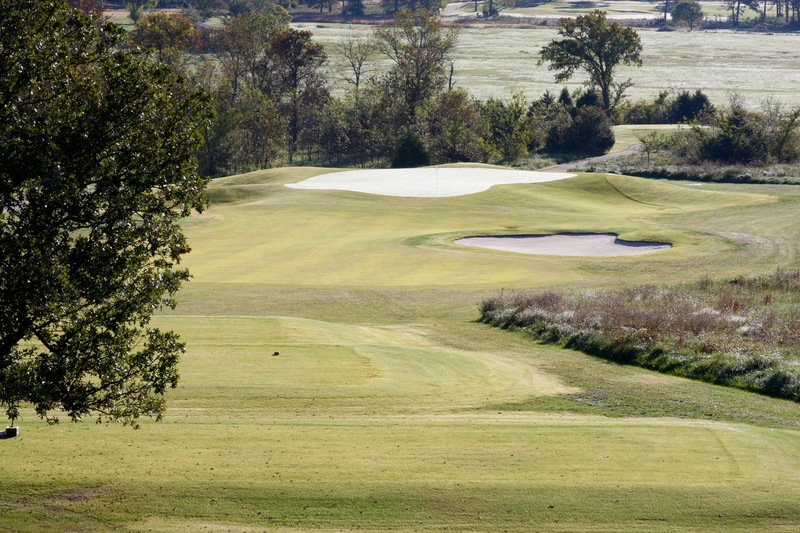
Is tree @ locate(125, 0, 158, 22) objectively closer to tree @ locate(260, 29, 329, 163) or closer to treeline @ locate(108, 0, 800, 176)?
treeline @ locate(108, 0, 800, 176)

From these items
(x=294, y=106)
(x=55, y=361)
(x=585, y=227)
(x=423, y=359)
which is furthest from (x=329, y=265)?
(x=294, y=106)

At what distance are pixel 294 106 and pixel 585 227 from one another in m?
55.4

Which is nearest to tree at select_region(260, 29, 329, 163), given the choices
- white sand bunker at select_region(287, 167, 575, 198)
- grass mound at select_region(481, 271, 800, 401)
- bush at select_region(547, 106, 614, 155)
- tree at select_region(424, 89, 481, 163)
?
tree at select_region(424, 89, 481, 163)

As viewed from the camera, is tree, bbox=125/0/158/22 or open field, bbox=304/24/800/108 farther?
tree, bbox=125/0/158/22

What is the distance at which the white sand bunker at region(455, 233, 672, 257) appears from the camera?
4116cm

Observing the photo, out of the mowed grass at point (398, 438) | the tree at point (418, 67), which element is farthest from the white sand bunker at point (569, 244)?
the tree at point (418, 67)

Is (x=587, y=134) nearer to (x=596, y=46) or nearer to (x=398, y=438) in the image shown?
(x=596, y=46)

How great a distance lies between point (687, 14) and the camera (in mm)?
195000

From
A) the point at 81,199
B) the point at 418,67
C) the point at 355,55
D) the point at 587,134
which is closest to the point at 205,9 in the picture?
the point at 355,55

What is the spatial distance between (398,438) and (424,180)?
43978 millimetres

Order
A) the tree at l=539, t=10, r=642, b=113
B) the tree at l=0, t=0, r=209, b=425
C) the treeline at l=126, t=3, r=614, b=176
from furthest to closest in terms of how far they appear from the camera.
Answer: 1. the tree at l=539, t=10, r=642, b=113
2. the treeline at l=126, t=3, r=614, b=176
3. the tree at l=0, t=0, r=209, b=425

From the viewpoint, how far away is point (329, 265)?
38500 millimetres

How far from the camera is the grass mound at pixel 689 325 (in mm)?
23062

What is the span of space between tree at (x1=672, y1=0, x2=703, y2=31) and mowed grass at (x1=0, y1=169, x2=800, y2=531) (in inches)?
6773
